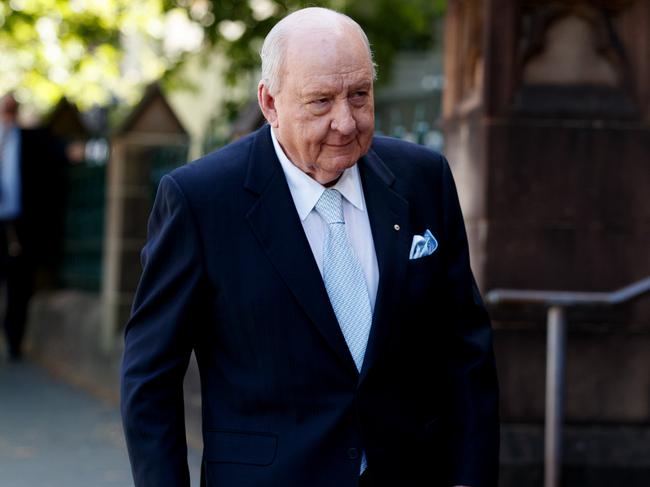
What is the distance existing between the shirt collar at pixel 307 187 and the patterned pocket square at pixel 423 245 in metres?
0.15

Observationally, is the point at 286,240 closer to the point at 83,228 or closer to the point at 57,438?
the point at 57,438

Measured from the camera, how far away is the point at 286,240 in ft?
11.9

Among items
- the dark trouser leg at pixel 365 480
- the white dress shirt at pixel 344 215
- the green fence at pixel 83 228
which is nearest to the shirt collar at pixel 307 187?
the white dress shirt at pixel 344 215

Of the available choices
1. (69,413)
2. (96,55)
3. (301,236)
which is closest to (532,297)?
(301,236)

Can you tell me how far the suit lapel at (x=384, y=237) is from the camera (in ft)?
11.7

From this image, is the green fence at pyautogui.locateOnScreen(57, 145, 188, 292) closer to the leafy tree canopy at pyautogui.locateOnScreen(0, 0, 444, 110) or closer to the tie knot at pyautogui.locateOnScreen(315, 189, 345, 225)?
the leafy tree canopy at pyautogui.locateOnScreen(0, 0, 444, 110)

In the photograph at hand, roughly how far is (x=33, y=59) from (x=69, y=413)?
44.2 ft

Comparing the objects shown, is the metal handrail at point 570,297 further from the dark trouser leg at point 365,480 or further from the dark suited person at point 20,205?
the dark suited person at point 20,205

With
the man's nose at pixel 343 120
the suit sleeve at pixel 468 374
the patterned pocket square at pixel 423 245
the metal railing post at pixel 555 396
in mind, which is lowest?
the metal railing post at pixel 555 396

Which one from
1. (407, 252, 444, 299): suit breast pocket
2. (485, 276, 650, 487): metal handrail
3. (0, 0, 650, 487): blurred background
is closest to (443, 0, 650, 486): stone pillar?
(0, 0, 650, 487): blurred background

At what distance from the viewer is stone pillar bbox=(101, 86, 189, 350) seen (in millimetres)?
11922

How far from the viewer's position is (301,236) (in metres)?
3.63

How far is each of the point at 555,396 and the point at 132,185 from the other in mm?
5882

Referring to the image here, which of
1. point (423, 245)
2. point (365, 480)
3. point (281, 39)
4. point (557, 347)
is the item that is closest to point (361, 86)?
point (281, 39)
